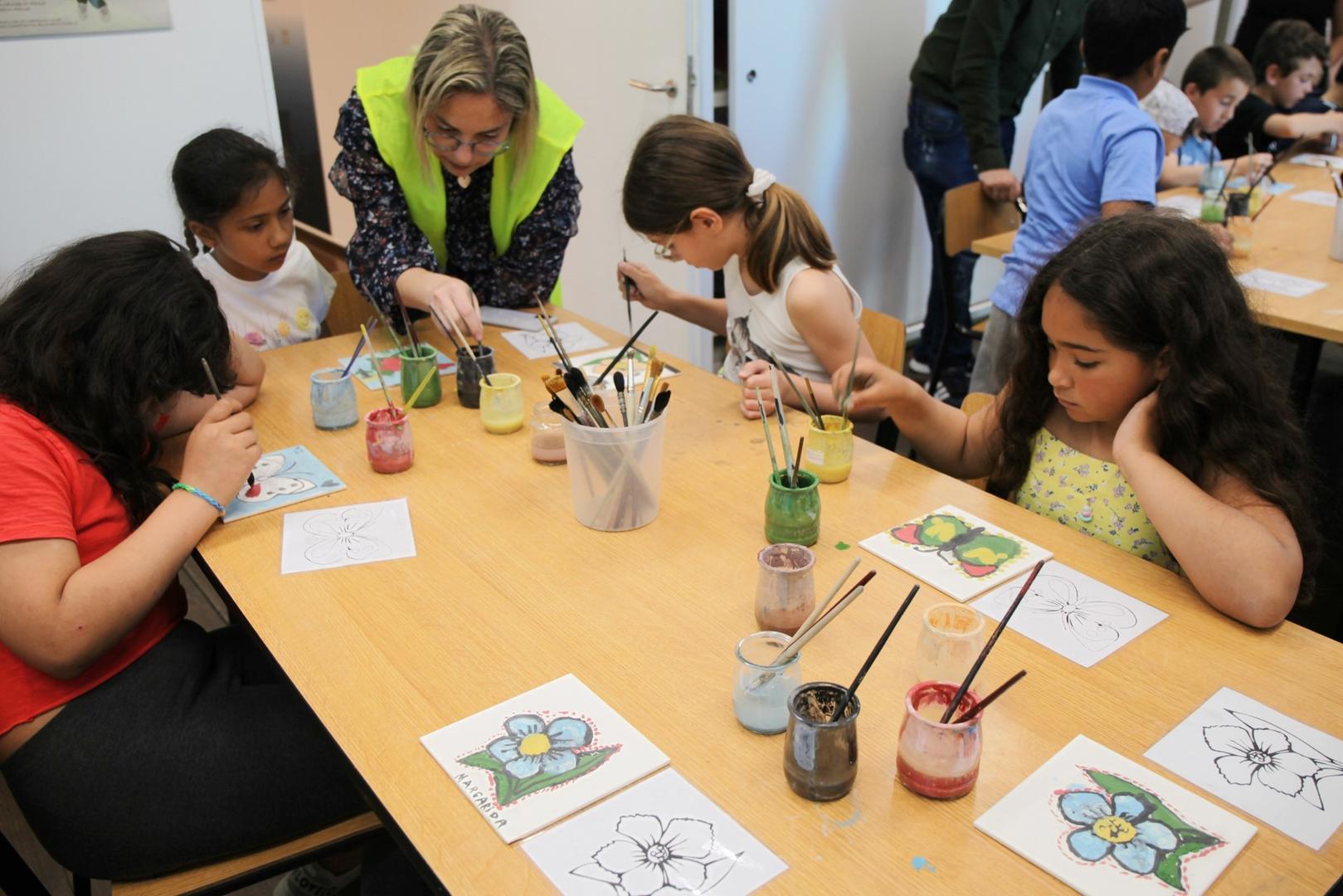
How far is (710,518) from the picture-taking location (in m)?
1.45

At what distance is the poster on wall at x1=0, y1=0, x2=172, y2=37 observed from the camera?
8.13 ft

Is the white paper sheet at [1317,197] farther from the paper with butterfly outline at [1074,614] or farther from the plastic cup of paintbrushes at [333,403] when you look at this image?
the plastic cup of paintbrushes at [333,403]

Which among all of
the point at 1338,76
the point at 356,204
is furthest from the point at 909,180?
the point at 356,204

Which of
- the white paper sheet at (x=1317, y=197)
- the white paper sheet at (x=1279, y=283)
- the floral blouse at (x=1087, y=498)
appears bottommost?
the floral blouse at (x=1087, y=498)

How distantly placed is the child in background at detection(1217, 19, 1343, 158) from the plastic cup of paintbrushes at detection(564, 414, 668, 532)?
428cm

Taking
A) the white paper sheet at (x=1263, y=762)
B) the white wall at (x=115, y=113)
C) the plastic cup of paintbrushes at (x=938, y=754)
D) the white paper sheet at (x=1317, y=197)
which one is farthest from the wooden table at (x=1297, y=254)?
the white wall at (x=115, y=113)

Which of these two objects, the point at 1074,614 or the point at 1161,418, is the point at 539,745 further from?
the point at 1161,418

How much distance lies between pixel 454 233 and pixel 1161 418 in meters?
1.51

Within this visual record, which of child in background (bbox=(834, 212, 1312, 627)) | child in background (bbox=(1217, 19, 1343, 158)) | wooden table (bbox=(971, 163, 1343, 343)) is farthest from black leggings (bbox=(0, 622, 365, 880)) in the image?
child in background (bbox=(1217, 19, 1343, 158))

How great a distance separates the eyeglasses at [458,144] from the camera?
1.99 m

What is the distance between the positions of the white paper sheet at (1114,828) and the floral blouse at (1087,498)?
562 mm

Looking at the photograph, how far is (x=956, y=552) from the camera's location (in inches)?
53.0

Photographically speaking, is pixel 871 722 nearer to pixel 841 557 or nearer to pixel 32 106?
pixel 841 557

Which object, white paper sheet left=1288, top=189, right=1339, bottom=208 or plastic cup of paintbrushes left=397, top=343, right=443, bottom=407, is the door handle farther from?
white paper sheet left=1288, top=189, right=1339, bottom=208
